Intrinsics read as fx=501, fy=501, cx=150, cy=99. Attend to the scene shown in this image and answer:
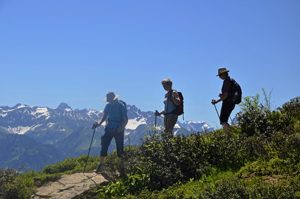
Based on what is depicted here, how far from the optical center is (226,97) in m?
14.9

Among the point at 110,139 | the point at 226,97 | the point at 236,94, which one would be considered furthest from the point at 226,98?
the point at 110,139

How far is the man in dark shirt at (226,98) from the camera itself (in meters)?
14.9

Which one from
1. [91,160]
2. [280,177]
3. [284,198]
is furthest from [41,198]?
[284,198]

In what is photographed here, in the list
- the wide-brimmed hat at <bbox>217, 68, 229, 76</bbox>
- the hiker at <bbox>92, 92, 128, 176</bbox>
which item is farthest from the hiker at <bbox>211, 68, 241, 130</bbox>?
the hiker at <bbox>92, 92, 128, 176</bbox>

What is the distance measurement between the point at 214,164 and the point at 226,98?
301cm

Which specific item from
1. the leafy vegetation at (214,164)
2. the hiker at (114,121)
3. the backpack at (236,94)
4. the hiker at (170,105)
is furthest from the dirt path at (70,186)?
the backpack at (236,94)

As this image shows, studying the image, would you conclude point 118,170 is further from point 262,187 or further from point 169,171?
point 262,187

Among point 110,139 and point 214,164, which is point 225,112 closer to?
point 214,164

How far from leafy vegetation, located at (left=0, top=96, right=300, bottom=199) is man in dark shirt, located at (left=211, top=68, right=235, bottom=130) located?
425 mm

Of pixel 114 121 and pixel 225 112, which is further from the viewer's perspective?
pixel 114 121

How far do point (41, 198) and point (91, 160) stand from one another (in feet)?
13.5

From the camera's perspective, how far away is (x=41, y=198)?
47.0ft

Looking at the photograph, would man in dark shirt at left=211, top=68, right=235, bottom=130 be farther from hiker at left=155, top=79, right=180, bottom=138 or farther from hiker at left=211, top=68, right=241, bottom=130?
hiker at left=155, top=79, right=180, bottom=138

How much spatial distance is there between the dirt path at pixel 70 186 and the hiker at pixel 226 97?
3987mm
